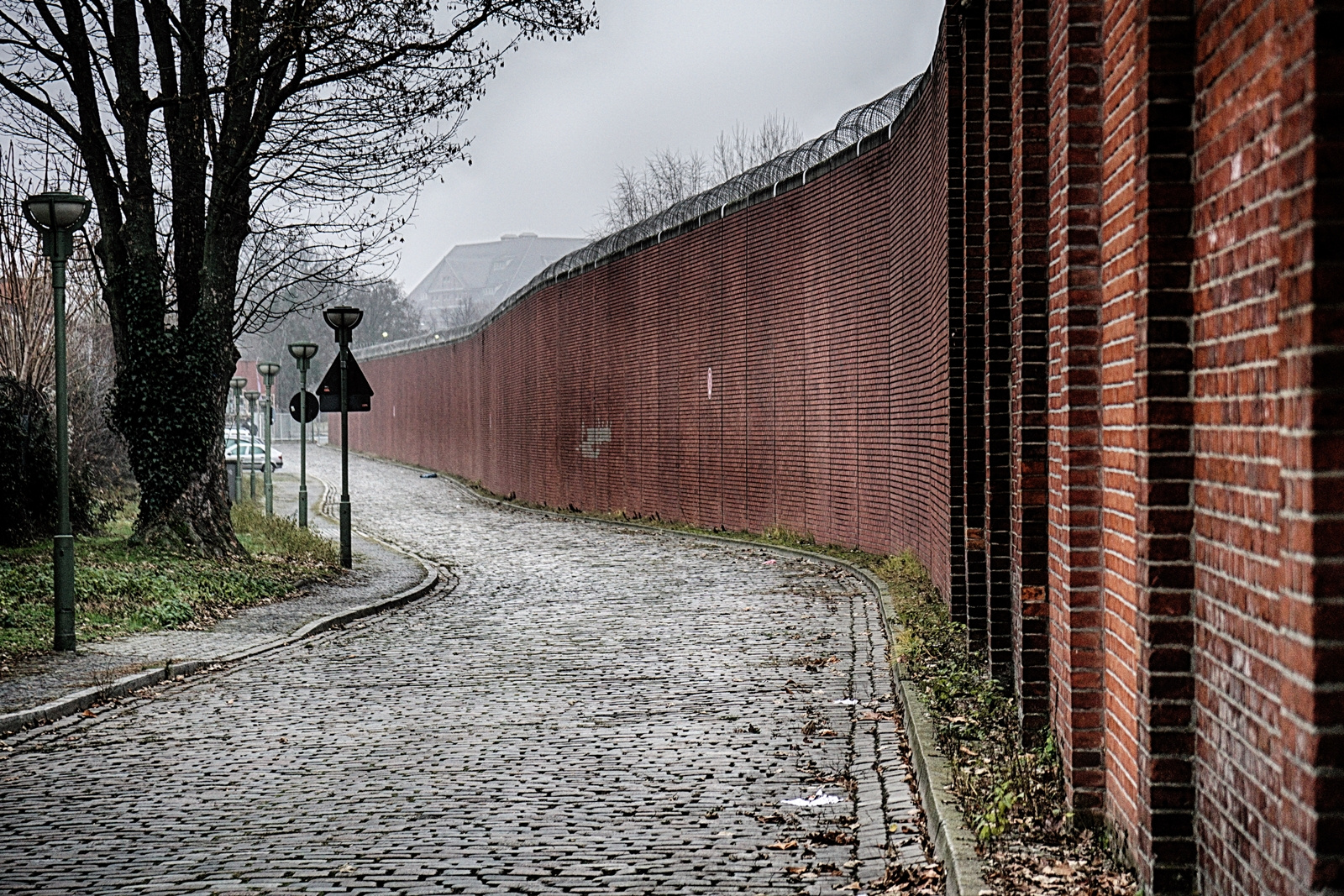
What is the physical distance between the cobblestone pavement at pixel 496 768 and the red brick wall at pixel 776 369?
12.4 feet

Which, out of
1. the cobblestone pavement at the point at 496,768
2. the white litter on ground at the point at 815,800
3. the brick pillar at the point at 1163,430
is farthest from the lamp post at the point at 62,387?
the brick pillar at the point at 1163,430

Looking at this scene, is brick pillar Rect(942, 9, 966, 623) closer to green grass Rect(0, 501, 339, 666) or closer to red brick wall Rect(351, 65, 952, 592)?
red brick wall Rect(351, 65, 952, 592)

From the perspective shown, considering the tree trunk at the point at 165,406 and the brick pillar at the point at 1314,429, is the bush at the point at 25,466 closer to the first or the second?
the tree trunk at the point at 165,406

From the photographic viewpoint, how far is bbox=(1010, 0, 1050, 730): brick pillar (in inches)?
255

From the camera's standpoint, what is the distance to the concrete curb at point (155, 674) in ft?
29.2

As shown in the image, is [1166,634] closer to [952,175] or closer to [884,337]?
[952,175]

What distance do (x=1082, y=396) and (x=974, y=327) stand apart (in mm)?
4069

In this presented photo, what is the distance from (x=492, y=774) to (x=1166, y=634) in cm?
394

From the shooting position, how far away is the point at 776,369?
2167 cm

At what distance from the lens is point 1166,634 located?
415 cm

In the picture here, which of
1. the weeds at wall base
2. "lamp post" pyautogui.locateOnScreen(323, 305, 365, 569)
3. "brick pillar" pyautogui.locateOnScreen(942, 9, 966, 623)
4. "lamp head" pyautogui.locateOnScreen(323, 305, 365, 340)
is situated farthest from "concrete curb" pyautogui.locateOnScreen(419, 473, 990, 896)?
"lamp head" pyautogui.locateOnScreen(323, 305, 365, 340)

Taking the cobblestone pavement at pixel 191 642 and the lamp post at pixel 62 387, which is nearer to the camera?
the cobblestone pavement at pixel 191 642

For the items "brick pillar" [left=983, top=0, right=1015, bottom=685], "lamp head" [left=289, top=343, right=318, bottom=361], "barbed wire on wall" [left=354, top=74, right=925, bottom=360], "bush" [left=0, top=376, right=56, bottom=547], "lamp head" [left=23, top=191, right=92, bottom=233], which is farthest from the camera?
"lamp head" [left=289, top=343, right=318, bottom=361]

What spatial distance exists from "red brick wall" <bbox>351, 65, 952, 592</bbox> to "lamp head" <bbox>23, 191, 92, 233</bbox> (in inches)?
281
